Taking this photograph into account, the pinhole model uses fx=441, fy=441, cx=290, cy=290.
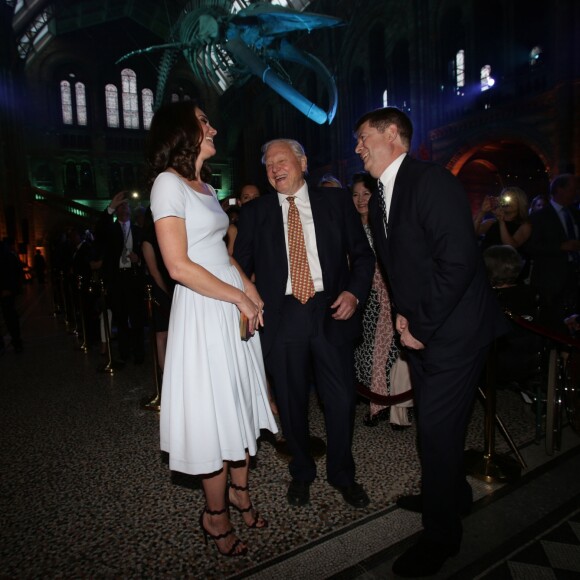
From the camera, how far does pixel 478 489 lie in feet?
7.47

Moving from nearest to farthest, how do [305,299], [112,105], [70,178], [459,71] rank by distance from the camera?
[305,299] → [459,71] → [70,178] → [112,105]

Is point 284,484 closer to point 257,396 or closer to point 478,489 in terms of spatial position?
point 257,396

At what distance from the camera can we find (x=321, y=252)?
2164 millimetres

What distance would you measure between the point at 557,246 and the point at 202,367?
3432mm

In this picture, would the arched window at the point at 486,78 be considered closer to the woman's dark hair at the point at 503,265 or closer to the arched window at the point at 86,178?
the woman's dark hair at the point at 503,265

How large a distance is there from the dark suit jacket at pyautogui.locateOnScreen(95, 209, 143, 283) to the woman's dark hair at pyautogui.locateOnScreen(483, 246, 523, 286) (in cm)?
384

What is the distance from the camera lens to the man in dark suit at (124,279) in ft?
16.6

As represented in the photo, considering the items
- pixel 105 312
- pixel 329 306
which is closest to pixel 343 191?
pixel 329 306

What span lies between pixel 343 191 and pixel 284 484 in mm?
1617

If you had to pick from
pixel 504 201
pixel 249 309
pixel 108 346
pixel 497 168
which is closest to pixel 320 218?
pixel 249 309

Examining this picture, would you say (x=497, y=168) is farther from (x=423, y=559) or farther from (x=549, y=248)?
(x=423, y=559)

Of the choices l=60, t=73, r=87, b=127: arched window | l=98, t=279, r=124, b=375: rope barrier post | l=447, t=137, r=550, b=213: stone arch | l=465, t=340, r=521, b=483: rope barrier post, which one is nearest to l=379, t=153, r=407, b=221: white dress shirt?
l=465, t=340, r=521, b=483: rope barrier post

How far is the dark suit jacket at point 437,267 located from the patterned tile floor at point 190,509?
900 mm

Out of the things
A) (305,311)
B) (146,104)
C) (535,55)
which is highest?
(146,104)
